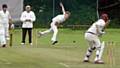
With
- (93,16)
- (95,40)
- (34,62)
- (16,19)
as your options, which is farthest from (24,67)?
(93,16)

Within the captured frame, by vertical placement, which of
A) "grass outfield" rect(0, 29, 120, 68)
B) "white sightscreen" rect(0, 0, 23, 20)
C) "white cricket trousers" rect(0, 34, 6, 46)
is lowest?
"grass outfield" rect(0, 29, 120, 68)

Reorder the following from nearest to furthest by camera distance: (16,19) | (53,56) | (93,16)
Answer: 1. (53,56)
2. (16,19)
3. (93,16)

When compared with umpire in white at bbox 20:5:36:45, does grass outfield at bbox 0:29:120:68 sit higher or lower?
lower

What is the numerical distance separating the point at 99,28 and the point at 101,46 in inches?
26.8

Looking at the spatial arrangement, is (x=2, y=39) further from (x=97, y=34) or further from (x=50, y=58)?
(x=97, y=34)

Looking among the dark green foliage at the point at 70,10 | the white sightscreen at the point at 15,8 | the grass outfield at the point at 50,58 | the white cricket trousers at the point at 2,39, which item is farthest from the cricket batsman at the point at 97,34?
the dark green foliage at the point at 70,10

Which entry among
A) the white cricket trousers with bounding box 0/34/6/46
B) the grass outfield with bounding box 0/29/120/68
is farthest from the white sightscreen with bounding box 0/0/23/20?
the grass outfield with bounding box 0/29/120/68

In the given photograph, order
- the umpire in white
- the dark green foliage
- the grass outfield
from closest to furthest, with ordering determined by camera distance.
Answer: the grass outfield, the umpire in white, the dark green foliage

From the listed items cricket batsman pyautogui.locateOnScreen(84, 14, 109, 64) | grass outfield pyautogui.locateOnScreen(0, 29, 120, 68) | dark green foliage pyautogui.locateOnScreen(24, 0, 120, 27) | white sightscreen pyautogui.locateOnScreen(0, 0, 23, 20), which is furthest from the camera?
dark green foliage pyautogui.locateOnScreen(24, 0, 120, 27)

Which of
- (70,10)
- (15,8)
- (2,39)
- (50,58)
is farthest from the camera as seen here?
(70,10)

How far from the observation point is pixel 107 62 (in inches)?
866

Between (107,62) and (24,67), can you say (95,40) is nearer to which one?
(107,62)

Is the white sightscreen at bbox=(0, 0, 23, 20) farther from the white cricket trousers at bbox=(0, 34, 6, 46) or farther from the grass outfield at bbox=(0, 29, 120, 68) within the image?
the grass outfield at bbox=(0, 29, 120, 68)

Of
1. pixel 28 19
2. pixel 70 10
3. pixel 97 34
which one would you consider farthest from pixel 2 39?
pixel 70 10
